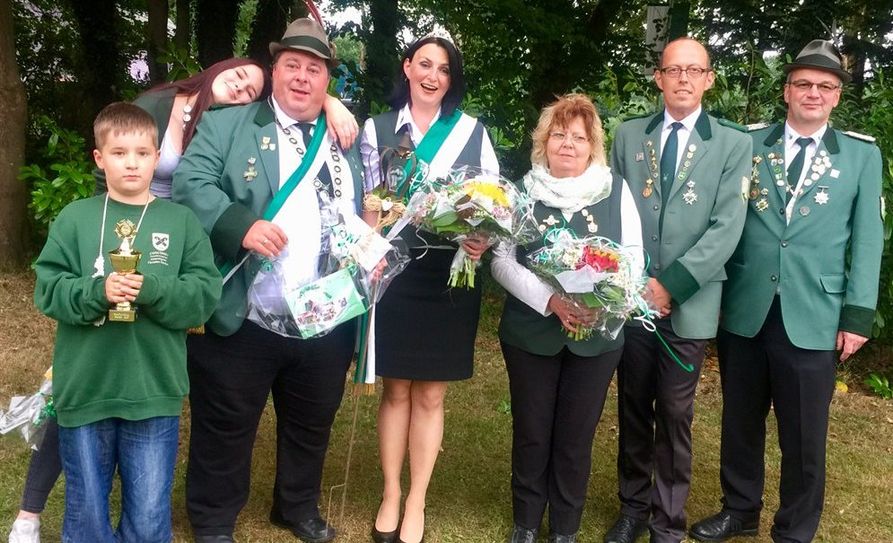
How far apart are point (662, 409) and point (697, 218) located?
2.73ft

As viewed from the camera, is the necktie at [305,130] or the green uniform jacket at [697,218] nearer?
the necktie at [305,130]

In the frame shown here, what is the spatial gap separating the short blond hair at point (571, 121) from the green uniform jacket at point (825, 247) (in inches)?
31.5

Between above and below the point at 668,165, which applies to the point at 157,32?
above

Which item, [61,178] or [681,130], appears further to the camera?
[61,178]

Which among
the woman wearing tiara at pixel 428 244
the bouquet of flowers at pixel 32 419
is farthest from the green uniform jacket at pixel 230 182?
the bouquet of flowers at pixel 32 419

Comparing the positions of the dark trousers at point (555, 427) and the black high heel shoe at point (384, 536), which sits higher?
the dark trousers at point (555, 427)

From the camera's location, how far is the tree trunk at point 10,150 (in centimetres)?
701

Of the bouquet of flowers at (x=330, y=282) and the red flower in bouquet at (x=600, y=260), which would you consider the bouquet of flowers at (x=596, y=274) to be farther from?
the bouquet of flowers at (x=330, y=282)

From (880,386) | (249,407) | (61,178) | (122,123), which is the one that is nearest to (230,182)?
(122,123)

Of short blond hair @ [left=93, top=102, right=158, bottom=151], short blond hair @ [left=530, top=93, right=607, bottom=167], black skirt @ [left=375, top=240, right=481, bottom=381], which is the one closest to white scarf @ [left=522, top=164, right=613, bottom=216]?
short blond hair @ [left=530, top=93, right=607, bottom=167]

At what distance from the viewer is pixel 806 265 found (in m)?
3.51

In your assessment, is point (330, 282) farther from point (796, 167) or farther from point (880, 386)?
point (880, 386)

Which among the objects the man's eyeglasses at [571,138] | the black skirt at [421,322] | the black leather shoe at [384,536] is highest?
the man's eyeglasses at [571,138]

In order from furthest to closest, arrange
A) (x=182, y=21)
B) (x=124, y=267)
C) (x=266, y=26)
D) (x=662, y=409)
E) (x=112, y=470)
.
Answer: (x=182, y=21), (x=266, y=26), (x=662, y=409), (x=112, y=470), (x=124, y=267)
